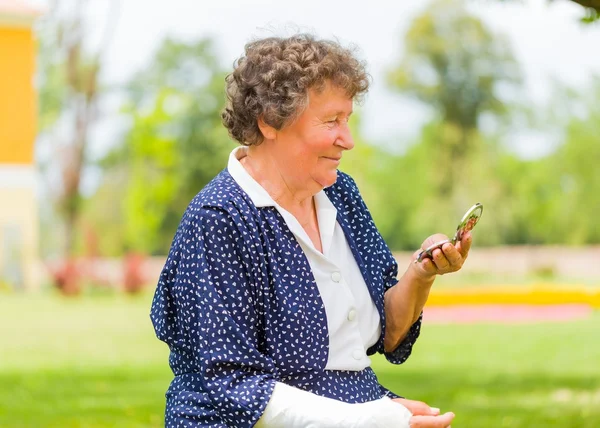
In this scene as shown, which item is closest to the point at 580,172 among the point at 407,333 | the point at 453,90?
the point at 453,90

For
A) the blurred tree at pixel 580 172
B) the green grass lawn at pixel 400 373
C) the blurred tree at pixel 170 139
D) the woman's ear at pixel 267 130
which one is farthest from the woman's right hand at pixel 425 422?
the blurred tree at pixel 170 139

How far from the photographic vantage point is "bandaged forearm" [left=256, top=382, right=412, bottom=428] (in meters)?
2.27

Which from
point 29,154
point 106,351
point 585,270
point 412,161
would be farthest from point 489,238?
point 106,351

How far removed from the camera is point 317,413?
227cm

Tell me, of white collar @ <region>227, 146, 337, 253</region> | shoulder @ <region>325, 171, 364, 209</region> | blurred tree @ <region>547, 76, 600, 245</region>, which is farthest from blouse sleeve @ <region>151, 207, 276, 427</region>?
blurred tree @ <region>547, 76, 600, 245</region>

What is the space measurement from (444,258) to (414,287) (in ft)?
0.41

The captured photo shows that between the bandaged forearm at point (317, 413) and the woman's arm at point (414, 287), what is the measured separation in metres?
0.40

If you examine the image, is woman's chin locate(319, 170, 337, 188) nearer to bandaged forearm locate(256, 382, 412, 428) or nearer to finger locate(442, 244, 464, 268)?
finger locate(442, 244, 464, 268)

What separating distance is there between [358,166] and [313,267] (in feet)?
87.7

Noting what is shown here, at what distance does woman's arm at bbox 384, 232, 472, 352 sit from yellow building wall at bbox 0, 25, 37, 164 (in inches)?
902

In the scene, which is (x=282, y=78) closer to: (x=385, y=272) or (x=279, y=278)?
(x=279, y=278)

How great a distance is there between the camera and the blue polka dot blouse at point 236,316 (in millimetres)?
2281

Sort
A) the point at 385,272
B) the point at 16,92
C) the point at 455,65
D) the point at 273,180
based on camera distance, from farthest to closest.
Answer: the point at 455,65 < the point at 16,92 < the point at 385,272 < the point at 273,180

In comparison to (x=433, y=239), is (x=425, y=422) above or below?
below
